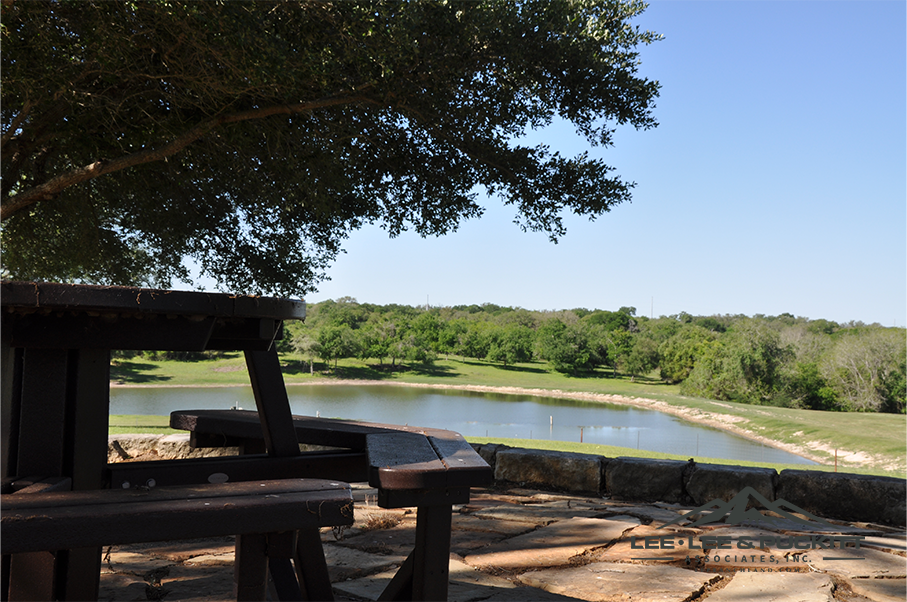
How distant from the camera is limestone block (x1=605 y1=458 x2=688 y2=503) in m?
4.12

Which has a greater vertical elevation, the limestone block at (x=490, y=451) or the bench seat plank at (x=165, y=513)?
the bench seat plank at (x=165, y=513)

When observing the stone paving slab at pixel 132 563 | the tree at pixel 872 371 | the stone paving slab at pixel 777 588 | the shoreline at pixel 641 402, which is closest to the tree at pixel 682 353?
the tree at pixel 872 371

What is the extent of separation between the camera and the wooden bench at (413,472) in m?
1.44

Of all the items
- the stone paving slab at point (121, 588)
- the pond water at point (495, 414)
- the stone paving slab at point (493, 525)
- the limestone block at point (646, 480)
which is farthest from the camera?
the pond water at point (495, 414)

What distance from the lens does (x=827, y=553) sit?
2.93 m

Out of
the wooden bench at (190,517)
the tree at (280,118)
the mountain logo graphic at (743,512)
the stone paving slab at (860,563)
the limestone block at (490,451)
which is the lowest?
the mountain logo graphic at (743,512)

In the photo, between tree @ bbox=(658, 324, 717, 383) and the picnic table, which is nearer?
the picnic table

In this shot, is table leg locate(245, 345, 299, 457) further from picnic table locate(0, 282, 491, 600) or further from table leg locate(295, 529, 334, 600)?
table leg locate(295, 529, 334, 600)

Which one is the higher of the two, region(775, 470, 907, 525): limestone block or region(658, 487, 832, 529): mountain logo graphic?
region(775, 470, 907, 525): limestone block

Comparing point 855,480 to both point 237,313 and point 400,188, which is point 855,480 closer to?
point 237,313

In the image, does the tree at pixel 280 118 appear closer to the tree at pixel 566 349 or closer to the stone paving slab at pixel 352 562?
the stone paving slab at pixel 352 562

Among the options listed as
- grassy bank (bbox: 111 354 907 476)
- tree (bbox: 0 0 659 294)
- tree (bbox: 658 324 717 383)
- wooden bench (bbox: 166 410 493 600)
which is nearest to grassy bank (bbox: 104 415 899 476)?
grassy bank (bbox: 111 354 907 476)

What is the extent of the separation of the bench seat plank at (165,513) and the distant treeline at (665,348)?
A: 4047 centimetres

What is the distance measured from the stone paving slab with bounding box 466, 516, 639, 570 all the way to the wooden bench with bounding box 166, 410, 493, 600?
0.88 meters
